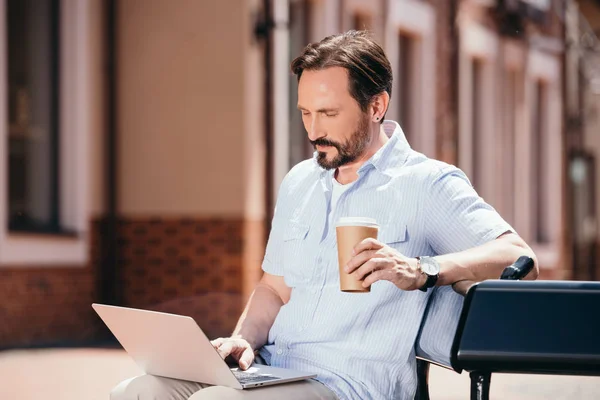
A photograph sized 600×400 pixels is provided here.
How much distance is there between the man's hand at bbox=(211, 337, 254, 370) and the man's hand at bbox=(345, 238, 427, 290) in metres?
0.59

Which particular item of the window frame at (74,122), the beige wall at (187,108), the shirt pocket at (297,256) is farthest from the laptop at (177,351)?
the beige wall at (187,108)

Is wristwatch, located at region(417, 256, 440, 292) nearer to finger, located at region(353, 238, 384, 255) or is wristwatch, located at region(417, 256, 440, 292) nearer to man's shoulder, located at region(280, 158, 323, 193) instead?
finger, located at region(353, 238, 384, 255)

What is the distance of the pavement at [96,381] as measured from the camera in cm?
621

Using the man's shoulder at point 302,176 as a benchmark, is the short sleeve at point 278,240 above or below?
below

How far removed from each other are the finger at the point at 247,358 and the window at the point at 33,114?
642 centimetres

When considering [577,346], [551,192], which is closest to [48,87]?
[577,346]

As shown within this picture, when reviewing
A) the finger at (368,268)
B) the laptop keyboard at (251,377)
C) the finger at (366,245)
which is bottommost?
the laptop keyboard at (251,377)

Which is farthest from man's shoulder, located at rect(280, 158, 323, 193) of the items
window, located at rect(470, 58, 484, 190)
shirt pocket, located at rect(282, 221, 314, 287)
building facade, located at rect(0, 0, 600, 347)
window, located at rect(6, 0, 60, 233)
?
window, located at rect(470, 58, 484, 190)

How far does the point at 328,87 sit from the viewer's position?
2.95 metres

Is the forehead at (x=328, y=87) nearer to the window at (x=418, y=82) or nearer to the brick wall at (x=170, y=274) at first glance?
the brick wall at (x=170, y=274)

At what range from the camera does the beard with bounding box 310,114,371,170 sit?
296 cm

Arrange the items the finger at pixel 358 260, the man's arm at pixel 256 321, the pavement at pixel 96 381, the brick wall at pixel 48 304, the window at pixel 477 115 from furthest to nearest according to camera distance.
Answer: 1. the window at pixel 477 115
2. the brick wall at pixel 48 304
3. the pavement at pixel 96 381
4. the man's arm at pixel 256 321
5. the finger at pixel 358 260

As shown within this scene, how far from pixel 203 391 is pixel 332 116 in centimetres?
85

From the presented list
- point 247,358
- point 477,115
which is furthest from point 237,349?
point 477,115
